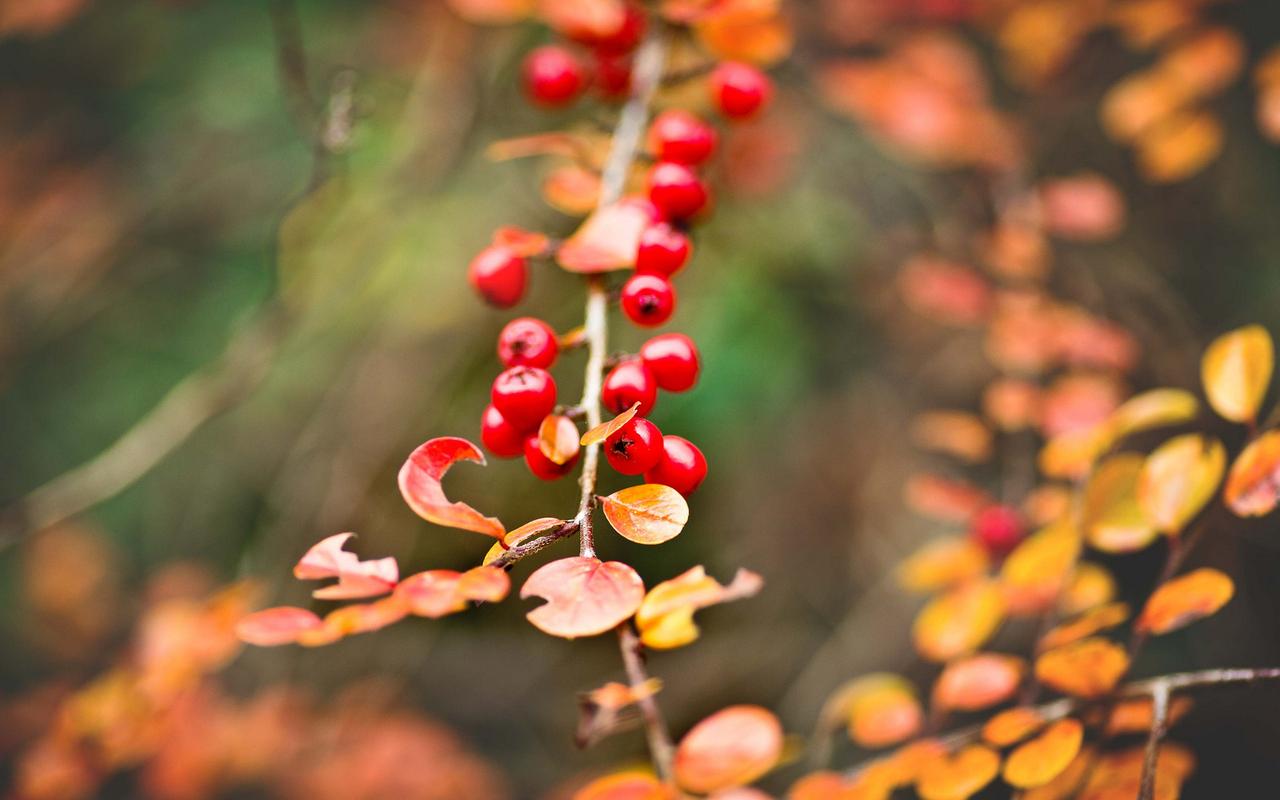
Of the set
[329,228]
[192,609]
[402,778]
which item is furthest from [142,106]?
[402,778]

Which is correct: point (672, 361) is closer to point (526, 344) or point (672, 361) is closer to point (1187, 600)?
point (526, 344)

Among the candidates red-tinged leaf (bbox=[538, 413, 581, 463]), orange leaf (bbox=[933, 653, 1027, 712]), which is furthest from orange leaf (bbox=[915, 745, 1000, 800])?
red-tinged leaf (bbox=[538, 413, 581, 463])

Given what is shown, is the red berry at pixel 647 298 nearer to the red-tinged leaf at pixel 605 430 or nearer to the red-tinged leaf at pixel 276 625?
the red-tinged leaf at pixel 605 430

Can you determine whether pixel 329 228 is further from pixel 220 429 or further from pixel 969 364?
pixel 969 364

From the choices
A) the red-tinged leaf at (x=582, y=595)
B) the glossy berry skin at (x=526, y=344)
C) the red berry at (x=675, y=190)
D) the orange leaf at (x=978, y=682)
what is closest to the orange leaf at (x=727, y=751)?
the red-tinged leaf at (x=582, y=595)

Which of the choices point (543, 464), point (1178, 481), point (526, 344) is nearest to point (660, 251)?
point (526, 344)

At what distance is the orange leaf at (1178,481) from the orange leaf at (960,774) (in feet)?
1.17

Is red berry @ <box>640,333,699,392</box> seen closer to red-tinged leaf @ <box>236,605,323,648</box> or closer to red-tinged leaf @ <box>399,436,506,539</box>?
red-tinged leaf @ <box>399,436,506,539</box>

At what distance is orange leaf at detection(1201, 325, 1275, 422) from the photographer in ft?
3.13

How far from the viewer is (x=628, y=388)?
2.73 ft

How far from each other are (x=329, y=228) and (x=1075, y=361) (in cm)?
211

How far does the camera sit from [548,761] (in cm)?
246

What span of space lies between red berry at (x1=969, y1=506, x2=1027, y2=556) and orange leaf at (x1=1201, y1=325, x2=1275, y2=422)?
731mm

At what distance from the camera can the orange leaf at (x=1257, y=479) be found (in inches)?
35.0
